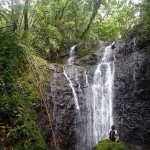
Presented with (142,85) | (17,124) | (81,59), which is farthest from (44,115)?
(81,59)

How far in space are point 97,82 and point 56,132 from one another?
13.1ft

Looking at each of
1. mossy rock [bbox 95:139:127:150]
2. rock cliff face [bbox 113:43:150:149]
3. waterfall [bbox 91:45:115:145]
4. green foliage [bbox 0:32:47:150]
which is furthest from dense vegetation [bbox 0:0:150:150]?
waterfall [bbox 91:45:115:145]

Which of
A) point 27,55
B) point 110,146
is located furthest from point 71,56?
point 110,146

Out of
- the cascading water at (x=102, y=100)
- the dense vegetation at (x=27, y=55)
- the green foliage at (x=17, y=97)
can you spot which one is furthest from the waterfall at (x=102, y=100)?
the green foliage at (x=17, y=97)

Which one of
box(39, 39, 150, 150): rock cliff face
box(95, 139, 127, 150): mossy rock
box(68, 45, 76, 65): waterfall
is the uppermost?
box(68, 45, 76, 65): waterfall

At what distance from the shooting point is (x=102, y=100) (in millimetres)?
12914

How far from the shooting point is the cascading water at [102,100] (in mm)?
12055

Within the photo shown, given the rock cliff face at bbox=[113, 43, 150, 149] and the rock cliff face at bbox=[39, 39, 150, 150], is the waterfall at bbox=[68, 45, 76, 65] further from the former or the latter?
the rock cliff face at bbox=[113, 43, 150, 149]

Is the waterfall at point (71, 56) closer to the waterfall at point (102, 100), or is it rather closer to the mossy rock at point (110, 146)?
the waterfall at point (102, 100)

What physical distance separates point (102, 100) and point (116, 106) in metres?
0.80

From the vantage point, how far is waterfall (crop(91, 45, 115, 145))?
12062mm

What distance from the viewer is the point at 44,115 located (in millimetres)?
10562

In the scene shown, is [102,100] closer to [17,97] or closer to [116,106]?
[116,106]

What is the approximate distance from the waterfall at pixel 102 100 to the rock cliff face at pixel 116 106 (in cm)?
26
